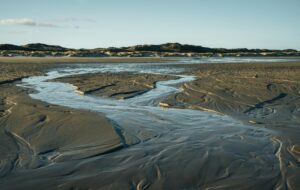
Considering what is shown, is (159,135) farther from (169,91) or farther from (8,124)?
(169,91)

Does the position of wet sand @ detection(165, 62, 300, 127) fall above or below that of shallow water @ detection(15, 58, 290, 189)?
below

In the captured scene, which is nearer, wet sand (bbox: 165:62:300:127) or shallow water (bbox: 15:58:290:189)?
shallow water (bbox: 15:58:290:189)

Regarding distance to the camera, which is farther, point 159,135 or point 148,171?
point 159,135

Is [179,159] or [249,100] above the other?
[179,159]

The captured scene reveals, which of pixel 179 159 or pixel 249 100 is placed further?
pixel 249 100

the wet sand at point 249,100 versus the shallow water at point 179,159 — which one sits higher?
the shallow water at point 179,159

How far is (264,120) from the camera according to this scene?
8.25 metres

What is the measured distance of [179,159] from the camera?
548 cm

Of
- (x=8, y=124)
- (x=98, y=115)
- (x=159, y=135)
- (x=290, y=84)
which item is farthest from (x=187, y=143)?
(x=290, y=84)

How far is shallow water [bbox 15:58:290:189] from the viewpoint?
4.64 m

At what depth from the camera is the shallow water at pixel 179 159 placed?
4641 mm

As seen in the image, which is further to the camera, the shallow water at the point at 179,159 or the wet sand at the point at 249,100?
the wet sand at the point at 249,100

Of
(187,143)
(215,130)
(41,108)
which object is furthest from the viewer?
(41,108)

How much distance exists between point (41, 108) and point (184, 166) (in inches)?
198
